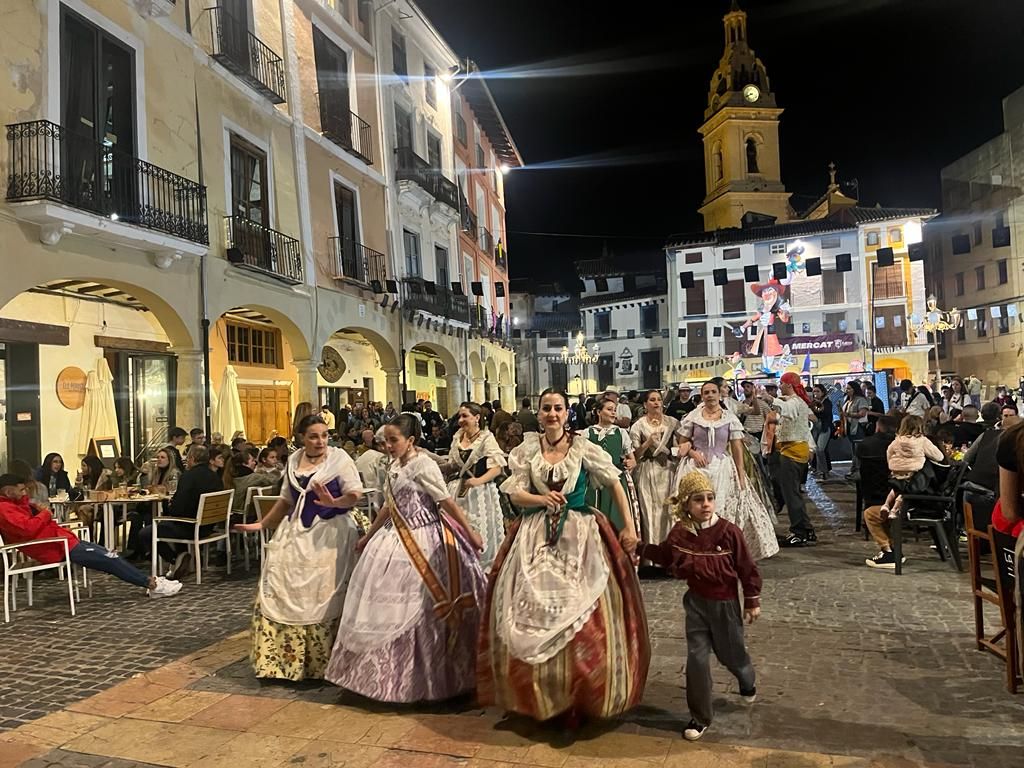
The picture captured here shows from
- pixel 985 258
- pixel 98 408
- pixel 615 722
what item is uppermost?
pixel 985 258

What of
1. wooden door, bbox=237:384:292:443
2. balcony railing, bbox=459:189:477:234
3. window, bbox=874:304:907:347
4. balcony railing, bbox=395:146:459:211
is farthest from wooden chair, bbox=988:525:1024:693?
window, bbox=874:304:907:347

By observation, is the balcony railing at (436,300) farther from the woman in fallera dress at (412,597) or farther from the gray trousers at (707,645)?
the gray trousers at (707,645)

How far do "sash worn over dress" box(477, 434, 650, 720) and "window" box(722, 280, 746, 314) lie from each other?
133 feet

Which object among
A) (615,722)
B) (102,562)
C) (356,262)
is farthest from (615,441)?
(356,262)

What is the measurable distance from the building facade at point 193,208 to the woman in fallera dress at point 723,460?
799 cm

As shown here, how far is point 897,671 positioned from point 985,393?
34760mm

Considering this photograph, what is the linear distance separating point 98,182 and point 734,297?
37.0 m

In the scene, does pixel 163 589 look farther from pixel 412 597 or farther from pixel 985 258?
pixel 985 258

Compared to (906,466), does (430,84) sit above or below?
above

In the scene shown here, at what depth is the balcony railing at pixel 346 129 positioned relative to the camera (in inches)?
659

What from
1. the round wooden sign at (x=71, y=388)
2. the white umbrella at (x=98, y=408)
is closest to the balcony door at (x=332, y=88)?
the white umbrella at (x=98, y=408)

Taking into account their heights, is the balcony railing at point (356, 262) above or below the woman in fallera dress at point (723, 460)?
above

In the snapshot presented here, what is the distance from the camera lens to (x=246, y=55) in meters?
14.2

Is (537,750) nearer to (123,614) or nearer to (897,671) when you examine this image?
(897,671)
